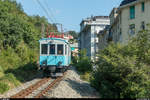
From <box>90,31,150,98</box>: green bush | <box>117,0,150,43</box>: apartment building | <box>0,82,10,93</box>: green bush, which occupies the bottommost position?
<box>0,82,10,93</box>: green bush

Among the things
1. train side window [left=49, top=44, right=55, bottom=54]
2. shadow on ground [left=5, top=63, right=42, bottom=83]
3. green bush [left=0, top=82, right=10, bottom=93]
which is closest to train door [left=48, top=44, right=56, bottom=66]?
train side window [left=49, top=44, right=55, bottom=54]

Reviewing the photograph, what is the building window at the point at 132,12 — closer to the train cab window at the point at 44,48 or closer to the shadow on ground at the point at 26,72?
the shadow on ground at the point at 26,72

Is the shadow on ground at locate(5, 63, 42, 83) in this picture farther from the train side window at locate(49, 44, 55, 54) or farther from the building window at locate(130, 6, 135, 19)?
the building window at locate(130, 6, 135, 19)

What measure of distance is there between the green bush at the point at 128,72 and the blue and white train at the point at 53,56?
428 cm

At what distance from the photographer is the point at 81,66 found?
67.9 ft

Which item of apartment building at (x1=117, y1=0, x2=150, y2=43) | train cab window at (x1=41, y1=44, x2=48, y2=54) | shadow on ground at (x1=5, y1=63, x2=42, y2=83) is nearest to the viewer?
train cab window at (x1=41, y1=44, x2=48, y2=54)

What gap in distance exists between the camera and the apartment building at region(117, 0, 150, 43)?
2227 centimetres

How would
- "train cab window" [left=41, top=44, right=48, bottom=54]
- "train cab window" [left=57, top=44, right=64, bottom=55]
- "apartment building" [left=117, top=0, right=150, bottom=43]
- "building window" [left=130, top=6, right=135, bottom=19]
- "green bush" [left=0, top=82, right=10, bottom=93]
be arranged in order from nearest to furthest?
"green bush" [left=0, top=82, right=10, bottom=93] → "train cab window" [left=57, top=44, right=64, bottom=55] → "train cab window" [left=41, top=44, right=48, bottom=54] → "apartment building" [left=117, top=0, right=150, bottom=43] → "building window" [left=130, top=6, right=135, bottom=19]

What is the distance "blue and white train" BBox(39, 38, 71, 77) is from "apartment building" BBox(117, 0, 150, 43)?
31.2ft

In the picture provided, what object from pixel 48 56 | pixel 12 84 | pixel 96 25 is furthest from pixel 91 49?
pixel 12 84

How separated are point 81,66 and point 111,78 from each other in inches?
409

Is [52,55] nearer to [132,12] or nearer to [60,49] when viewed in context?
[60,49]

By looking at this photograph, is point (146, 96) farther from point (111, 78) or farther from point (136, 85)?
point (111, 78)

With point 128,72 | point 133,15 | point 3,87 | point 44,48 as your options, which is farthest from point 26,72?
point 133,15
